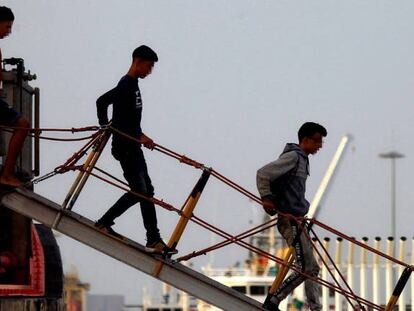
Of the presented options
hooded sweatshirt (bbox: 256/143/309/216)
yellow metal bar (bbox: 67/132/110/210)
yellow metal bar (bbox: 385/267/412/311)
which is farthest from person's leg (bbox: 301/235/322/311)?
yellow metal bar (bbox: 67/132/110/210)

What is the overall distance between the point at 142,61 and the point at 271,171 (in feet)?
6.06

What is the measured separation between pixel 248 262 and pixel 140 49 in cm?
5664

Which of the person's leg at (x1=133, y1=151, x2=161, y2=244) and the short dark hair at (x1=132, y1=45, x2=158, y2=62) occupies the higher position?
the short dark hair at (x1=132, y1=45, x2=158, y2=62)

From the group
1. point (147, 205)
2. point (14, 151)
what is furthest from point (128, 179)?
point (14, 151)

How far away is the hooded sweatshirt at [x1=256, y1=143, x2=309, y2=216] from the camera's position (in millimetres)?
19922

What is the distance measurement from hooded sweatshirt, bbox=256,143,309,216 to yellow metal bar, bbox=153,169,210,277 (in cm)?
60

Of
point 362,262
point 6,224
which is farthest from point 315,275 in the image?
point 362,262

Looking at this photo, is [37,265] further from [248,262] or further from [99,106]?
[248,262]

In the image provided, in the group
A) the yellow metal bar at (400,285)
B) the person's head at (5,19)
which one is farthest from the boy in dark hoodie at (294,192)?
the person's head at (5,19)

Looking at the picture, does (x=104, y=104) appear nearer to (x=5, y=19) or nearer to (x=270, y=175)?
(x=5, y=19)

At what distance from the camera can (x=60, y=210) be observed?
20.1 m

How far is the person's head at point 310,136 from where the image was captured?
66.4 ft

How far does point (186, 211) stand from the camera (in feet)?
65.5

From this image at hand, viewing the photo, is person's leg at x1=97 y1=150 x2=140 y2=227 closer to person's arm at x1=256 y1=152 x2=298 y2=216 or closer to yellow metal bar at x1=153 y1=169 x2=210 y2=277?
yellow metal bar at x1=153 y1=169 x2=210 y2=277
